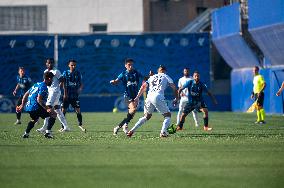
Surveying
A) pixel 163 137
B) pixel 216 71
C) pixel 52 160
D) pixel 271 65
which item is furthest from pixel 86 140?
pixel 216 71

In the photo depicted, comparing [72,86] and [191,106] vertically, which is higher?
[72,86]

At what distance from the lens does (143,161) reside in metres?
15.4

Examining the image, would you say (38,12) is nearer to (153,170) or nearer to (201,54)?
(201,54)

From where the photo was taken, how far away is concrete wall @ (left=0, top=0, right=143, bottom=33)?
66500 millimetres

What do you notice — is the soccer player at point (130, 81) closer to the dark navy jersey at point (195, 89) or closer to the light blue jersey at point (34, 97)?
the dark navy jersey at point (195, 89)

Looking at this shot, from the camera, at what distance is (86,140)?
70.9 ft

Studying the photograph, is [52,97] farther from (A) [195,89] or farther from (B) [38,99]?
(A) [195,89]

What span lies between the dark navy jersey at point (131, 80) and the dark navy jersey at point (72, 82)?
7.95ft

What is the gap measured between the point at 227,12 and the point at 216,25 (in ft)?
9.56

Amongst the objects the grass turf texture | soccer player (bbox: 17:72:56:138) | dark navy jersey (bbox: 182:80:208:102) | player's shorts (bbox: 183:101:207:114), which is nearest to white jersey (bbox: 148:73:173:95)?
the grass turf texture

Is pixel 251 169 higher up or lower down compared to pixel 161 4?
lower down

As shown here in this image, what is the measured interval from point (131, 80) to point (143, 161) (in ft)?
34.3

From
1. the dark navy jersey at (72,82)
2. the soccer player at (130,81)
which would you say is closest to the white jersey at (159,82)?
the soccer player at (130,81)

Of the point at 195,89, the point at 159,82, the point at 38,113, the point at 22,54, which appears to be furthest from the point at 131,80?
the point at 22,54
